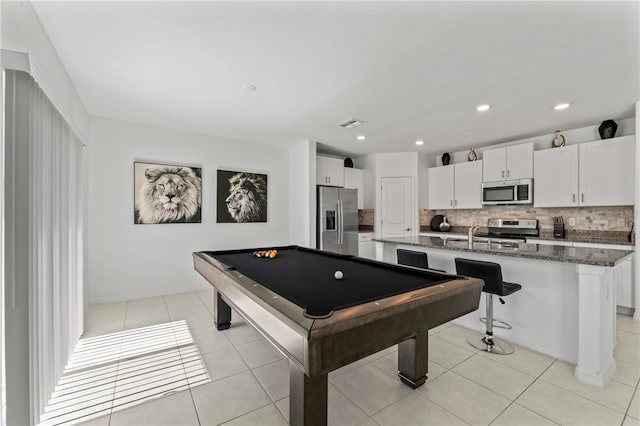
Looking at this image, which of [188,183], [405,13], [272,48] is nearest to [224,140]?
[188,183]

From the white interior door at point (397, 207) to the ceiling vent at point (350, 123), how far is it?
2.06 m

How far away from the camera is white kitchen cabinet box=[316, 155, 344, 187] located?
17.3 ft

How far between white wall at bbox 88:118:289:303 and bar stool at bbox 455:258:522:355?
3510 mm

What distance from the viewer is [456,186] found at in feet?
17.6

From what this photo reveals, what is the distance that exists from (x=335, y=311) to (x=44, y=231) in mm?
2093

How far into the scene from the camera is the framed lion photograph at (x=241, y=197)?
4.59m

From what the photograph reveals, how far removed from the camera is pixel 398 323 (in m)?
1.30

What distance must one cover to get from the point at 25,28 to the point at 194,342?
261 cm

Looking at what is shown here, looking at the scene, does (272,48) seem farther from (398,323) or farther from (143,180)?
(143,180)

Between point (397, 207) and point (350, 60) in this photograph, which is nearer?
point (350, 60)

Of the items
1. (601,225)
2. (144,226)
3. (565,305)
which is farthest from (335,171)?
(601,225)

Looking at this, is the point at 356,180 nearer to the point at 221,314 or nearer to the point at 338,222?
the point at 338,222

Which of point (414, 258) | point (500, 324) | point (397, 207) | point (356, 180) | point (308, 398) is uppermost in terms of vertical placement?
point (356, 180)

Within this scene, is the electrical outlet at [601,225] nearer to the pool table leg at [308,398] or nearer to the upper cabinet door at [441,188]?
the upper cabinet door at [441,188]
